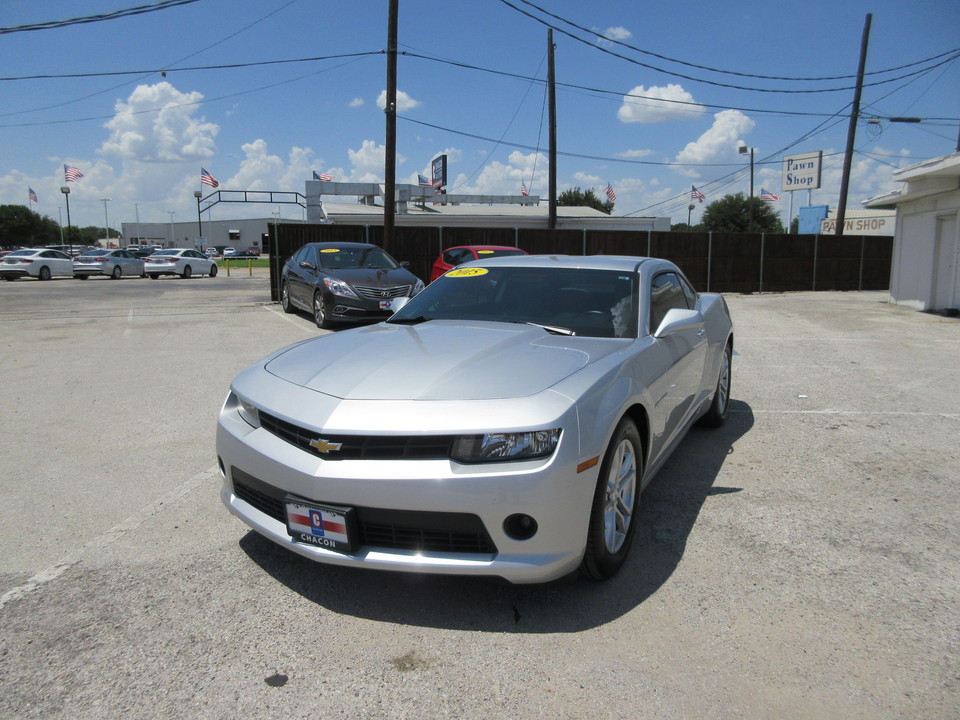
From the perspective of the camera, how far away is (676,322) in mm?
3918

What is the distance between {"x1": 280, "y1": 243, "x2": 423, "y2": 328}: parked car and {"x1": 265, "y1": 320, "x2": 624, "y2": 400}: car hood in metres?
7.51

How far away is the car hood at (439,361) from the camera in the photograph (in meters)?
2.85

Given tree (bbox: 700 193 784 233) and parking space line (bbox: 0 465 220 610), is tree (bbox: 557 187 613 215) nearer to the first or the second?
tree (bbox: 700 193 784 233)

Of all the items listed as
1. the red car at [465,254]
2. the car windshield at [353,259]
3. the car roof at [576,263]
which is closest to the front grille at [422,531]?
the car roof at [576,263]

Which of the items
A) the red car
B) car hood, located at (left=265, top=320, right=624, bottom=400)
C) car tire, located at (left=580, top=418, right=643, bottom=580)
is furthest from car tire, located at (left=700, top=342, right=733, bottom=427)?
the red car

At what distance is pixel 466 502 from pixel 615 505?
2.84 ft

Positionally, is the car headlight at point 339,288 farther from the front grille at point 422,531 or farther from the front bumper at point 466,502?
the front grille at point 422,531

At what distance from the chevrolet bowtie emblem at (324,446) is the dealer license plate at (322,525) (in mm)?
218

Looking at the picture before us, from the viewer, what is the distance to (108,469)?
4.69 m

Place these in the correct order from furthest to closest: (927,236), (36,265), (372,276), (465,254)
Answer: (36,265) → (927,236) → (465,254) → (372,276)

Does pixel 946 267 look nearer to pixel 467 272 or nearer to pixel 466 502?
pixel 467 272

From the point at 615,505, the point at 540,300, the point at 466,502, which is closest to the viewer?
the point at 466,502

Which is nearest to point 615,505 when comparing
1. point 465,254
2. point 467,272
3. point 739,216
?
point 467,272

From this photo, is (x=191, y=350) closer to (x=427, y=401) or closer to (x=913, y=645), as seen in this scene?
(x=427, y=401)
